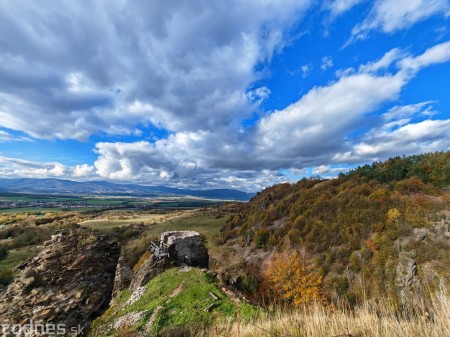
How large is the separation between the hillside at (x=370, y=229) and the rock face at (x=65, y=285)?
56.5 feet

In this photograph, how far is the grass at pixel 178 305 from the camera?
9.91 metres

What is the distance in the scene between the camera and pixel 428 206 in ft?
89.1

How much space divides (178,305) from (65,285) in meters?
6.64

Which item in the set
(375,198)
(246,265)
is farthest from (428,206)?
(246,265)

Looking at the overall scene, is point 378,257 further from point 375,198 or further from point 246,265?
point 246,265

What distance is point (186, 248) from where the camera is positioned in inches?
770

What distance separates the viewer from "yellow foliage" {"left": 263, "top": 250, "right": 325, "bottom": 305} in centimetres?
2686

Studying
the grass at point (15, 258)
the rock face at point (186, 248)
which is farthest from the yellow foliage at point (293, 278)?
the grass at point (15, 258)

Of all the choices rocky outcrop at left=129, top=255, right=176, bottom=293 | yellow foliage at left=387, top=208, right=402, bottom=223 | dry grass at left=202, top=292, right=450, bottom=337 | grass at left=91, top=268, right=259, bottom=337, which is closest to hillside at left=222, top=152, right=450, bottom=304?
yellow foliage at left=387, top=208, right=402, bottom=223

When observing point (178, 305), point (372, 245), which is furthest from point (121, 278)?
Result: point (372, 245)

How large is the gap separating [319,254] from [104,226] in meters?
51.6

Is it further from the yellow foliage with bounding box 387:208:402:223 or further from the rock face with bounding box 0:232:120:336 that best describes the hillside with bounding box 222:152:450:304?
the rock face with bounding box 0:232:120:336

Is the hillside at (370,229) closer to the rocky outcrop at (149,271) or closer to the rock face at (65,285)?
the rocky outcrop at (149,271)

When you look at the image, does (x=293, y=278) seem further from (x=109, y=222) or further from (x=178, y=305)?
(x=109, y=222)
